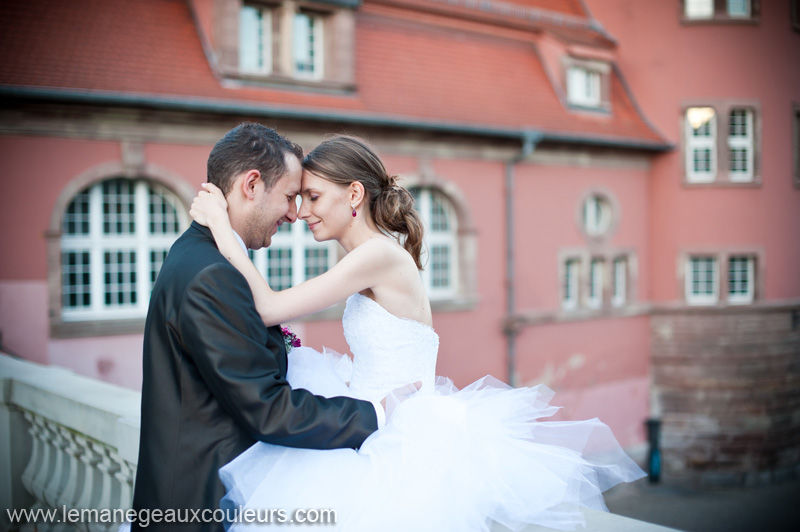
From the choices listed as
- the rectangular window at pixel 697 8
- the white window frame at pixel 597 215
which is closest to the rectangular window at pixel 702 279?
the white window frame at pixel 597 215

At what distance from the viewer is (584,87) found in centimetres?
1788

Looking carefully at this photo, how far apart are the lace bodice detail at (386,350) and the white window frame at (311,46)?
37.4 ft

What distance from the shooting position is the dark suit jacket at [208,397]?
1.94 meters

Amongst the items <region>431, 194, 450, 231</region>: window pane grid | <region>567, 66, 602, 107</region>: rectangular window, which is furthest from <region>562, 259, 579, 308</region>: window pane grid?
<region>567, 66, 602, 107</region>: rectangular window

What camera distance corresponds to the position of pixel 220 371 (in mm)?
1915

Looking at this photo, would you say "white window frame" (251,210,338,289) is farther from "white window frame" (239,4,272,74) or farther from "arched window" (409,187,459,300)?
"white window frame" (239,4,272,74)

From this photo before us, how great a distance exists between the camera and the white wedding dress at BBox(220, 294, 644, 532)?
2117 mm

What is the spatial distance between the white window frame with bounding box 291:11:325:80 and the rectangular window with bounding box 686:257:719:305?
431 inches

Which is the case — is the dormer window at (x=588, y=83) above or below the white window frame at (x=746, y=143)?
above

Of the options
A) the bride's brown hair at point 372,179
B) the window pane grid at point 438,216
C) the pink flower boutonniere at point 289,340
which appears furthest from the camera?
the window pane grid at point 438,216

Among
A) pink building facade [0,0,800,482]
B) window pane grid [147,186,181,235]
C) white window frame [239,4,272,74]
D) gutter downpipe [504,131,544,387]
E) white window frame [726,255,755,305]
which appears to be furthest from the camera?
white window frame [726,255,755,305]

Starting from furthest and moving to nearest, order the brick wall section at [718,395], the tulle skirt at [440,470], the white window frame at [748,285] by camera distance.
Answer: the white window frame at [748,285] < the brick wall section at [718,395] < the tulle skirt at [440,470]

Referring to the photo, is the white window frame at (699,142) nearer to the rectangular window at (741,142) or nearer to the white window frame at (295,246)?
the rectangular window at (741,142)

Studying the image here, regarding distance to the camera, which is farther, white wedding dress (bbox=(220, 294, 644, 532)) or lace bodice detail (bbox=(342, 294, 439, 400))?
lace bodice detail (bbox=(342, 294, 439, 400))
